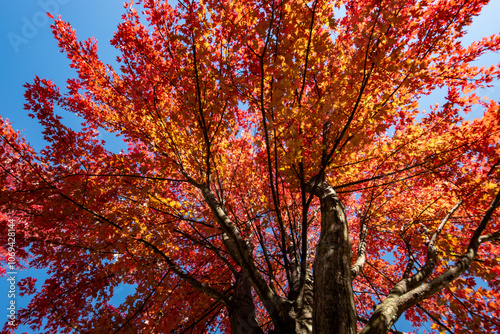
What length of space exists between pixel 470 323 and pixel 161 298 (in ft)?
17.0

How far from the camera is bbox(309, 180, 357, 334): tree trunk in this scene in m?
1.75

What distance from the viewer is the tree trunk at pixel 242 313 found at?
8.77 ft

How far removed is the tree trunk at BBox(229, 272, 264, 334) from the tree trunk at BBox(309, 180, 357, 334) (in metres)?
1.22

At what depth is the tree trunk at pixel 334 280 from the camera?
69.1 inches

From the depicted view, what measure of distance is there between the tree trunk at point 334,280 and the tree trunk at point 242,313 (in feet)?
3.99

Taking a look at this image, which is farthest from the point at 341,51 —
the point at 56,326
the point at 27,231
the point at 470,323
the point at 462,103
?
the point at 56,326

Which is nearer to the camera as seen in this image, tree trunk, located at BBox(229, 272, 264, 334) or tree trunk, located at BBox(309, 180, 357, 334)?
tree trunk, located at BBox(309, 180, 357, 334)

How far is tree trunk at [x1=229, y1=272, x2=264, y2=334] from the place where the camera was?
267cm

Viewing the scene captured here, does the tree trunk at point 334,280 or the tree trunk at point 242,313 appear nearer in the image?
the tree trunk at point 334,280

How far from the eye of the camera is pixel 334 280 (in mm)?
1946

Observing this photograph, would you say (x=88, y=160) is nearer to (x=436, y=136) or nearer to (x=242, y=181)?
(x=242, y=181)

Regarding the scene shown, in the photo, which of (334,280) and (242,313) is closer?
(334,280)

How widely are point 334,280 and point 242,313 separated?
1.65 meters

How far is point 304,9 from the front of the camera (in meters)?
2.84
